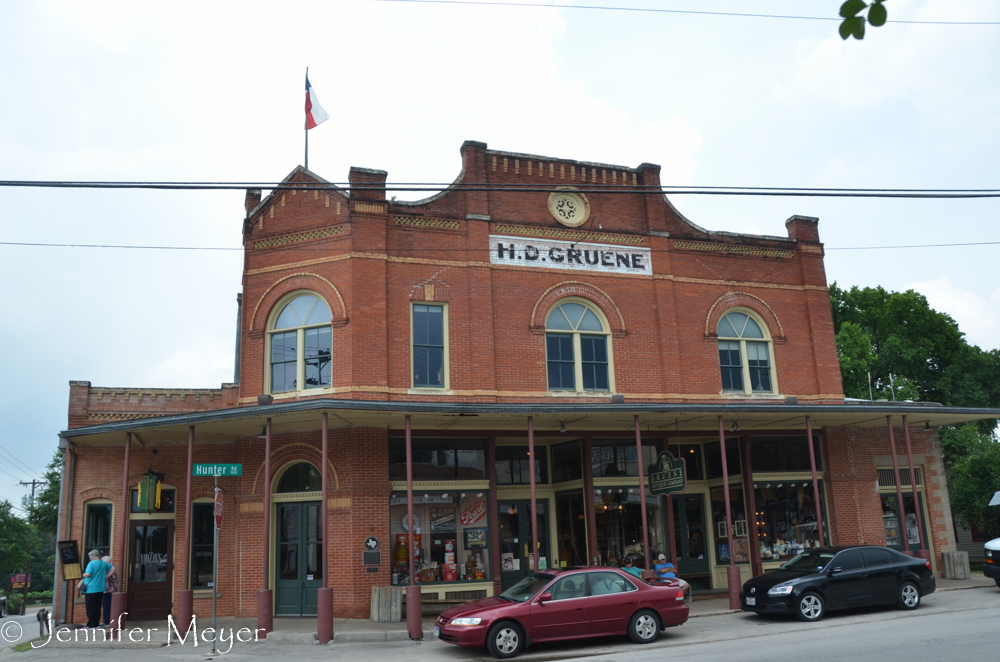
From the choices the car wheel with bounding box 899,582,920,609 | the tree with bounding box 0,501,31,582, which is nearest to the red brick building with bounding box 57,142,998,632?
the car wheel with bounding box 899,582,920,609

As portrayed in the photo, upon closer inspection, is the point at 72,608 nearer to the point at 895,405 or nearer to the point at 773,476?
the point at 773,476

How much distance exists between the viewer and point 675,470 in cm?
1750

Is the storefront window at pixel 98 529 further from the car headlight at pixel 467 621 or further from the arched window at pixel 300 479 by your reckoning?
the car headlight at pixel 467 621

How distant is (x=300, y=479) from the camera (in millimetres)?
18500

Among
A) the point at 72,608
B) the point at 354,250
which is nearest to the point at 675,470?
the point at 354,250

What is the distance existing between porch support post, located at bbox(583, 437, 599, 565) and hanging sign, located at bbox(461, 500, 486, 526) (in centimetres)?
259

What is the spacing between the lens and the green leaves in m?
3.87

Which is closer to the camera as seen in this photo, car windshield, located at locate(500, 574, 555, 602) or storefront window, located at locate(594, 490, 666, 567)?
car windshield, located at locate(500, 574, 555, 602)

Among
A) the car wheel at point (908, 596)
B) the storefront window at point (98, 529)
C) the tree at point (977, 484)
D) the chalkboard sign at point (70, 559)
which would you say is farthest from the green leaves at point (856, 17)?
the tree at point (977, 484)

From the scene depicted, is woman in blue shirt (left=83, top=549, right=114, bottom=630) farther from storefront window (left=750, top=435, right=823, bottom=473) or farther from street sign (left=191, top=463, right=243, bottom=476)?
storefront window (left=750, top=435, right=823, bottom=473)

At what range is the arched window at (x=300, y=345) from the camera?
749 inches

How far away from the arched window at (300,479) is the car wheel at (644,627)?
8114 millimetres

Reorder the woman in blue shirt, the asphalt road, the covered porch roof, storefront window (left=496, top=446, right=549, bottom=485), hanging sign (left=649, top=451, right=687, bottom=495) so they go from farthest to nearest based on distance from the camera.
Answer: storefront window (left=496, top=446, right=549, bottom=485) → hanging sign (left=649, top=451, right=687, bottom=495) → the woman in blue shirt → the covered porch roof → the asphalt road

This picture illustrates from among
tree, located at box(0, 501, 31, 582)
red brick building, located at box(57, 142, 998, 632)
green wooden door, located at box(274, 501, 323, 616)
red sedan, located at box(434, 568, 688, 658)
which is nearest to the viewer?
red sedan, located at box(434, 568, 688, 658)
